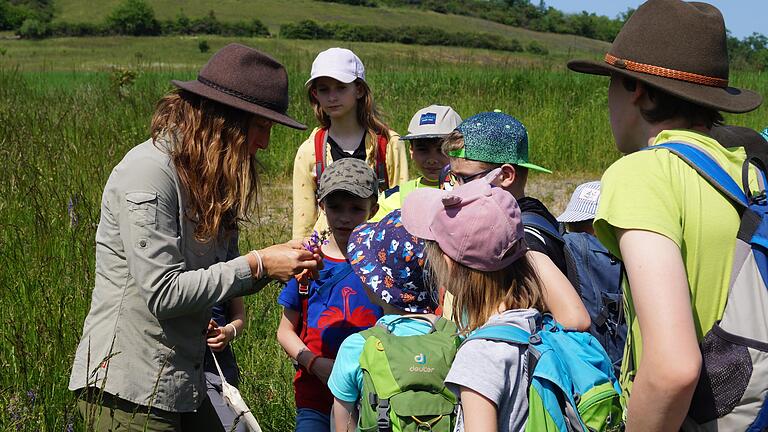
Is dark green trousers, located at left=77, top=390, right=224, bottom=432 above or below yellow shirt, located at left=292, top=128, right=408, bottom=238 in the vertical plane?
below

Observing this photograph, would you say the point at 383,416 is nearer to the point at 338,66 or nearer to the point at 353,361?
the point at 353,361

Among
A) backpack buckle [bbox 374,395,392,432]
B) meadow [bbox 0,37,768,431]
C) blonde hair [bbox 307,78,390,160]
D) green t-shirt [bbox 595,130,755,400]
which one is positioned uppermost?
green t-shirt [bbox 595,130,755,400]

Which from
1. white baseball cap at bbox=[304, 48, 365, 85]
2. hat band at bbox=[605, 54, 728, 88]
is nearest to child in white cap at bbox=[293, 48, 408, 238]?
white baseball cap at bbox=[304, 48, 365, 85]

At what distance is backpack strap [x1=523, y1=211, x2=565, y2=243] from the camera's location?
2.68 m

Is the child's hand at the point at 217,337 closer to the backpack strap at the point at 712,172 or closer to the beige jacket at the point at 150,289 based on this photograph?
the beige jacket at the point at 150,289

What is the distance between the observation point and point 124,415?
2564 millimetres

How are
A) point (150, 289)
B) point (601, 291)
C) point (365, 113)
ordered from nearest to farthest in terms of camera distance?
point (150, 289) < point (601, 291) < point (365, 113)

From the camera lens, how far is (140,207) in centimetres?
236

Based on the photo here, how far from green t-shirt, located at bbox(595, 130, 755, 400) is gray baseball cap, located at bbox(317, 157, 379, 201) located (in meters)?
1.53

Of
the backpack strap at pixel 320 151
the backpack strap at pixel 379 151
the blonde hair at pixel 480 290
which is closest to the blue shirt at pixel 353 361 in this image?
the blonde hair at pixel 480 290

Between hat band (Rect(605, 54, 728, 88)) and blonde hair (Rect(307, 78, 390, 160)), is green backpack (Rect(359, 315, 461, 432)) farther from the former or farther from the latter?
blonde hair (Rect(307, 78, 390, 160))

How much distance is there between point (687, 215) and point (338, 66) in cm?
320

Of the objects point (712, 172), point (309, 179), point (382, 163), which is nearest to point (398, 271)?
point (712, 172)

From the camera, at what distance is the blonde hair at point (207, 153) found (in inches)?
99.0
